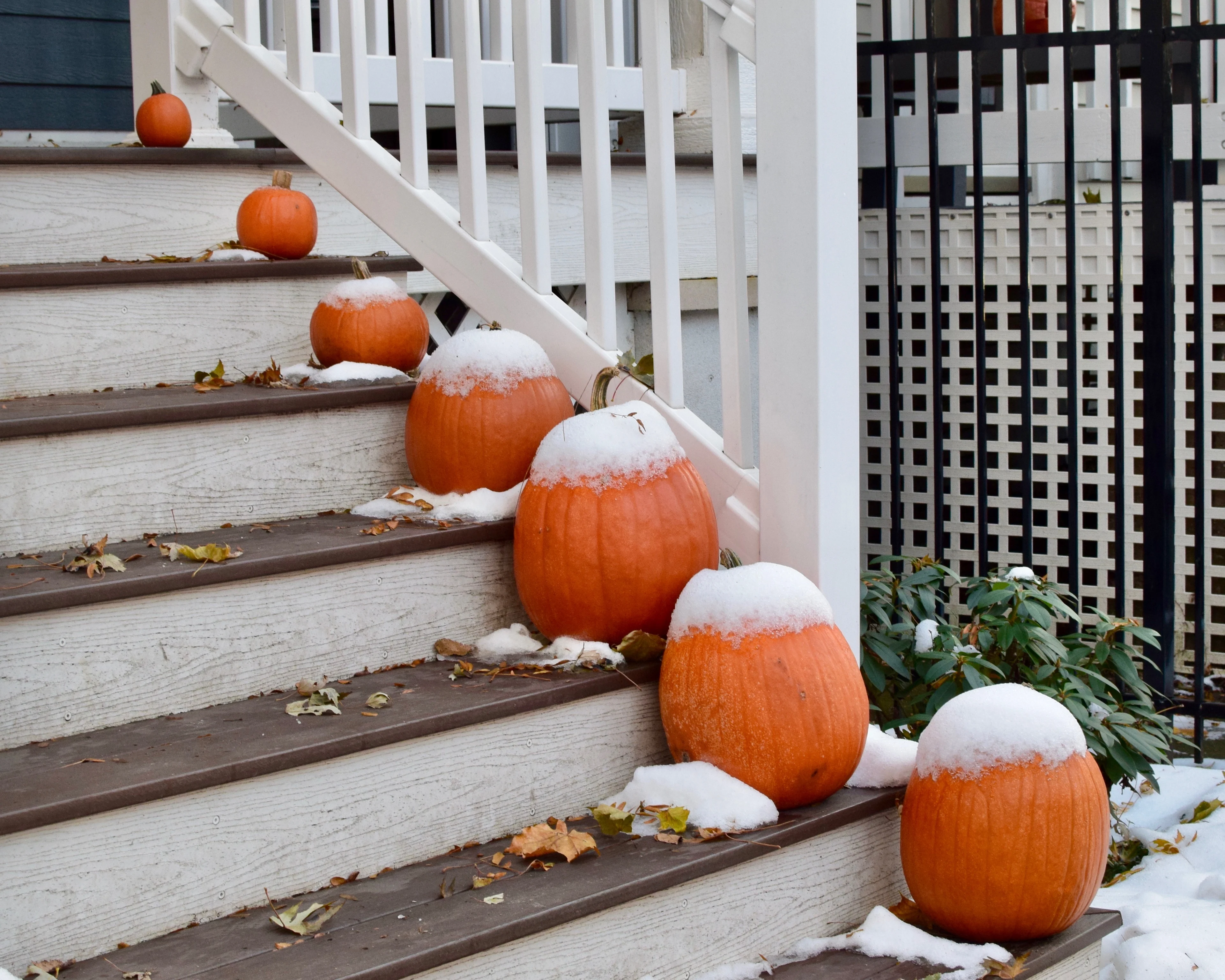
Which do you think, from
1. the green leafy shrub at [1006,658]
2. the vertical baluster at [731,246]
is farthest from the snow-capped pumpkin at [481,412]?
the green leafy shrub at [1006,658]

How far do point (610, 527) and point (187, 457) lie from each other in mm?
784

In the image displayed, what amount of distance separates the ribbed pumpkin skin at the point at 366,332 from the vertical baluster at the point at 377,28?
3.38 feet

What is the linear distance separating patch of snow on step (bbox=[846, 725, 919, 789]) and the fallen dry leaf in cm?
47

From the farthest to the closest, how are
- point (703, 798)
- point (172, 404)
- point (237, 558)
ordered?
point (172, 404)
point (237, 558)
point (703, 798)

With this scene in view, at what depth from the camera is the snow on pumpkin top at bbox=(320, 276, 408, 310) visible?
2578 mm

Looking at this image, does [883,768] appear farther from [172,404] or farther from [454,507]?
[172,404]

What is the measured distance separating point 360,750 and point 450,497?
66cm

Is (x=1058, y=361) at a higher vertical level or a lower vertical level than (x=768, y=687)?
higher

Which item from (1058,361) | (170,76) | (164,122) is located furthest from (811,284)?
(170,76)

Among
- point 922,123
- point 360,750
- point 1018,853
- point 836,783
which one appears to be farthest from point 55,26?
point 1018,853

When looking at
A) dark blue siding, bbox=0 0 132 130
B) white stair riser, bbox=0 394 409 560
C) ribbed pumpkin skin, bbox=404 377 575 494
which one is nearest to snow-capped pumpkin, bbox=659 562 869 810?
ribbed pumpkin skin, bbox=404 377 575 494

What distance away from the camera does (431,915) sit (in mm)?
1654

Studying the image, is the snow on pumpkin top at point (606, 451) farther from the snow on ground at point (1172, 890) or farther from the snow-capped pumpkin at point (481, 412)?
the snow on ground at point (1172, 890)

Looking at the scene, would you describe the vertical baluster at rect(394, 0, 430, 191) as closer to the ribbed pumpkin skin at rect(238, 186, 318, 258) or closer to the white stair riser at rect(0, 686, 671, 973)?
the ribbed pumpkin skin at rect(238, 186, 318, 258)
